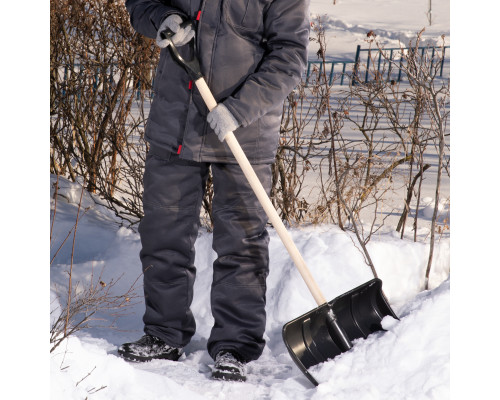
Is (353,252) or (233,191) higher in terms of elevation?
(233,191)

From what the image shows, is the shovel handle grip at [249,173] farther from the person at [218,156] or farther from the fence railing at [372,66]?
the fence railing at [372,66]

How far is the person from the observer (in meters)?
2.58

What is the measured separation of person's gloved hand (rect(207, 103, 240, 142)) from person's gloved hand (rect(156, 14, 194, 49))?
290 mm

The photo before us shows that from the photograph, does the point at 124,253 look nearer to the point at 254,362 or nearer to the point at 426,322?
the point at 254,362

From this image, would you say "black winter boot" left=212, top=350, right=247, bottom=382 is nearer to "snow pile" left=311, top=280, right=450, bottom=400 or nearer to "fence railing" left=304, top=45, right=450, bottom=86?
"snow pile" left=311, top=280, right=450, bottom=400

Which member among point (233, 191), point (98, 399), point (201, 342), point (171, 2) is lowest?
point (201, 342)

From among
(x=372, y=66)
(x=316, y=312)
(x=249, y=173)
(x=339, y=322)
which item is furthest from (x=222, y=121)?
(x=372, y=66)

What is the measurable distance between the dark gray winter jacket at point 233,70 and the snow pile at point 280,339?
826 mm

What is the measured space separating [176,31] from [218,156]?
532 mm

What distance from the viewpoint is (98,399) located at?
7.57ft

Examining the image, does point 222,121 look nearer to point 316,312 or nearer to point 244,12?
point 244,12

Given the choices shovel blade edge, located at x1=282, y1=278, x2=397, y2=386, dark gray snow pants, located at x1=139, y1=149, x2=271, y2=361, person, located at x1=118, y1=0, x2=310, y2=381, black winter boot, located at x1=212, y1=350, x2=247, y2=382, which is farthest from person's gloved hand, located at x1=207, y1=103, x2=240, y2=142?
black winter boot, located at x1=212, y1=350, x2=247, y2=382
